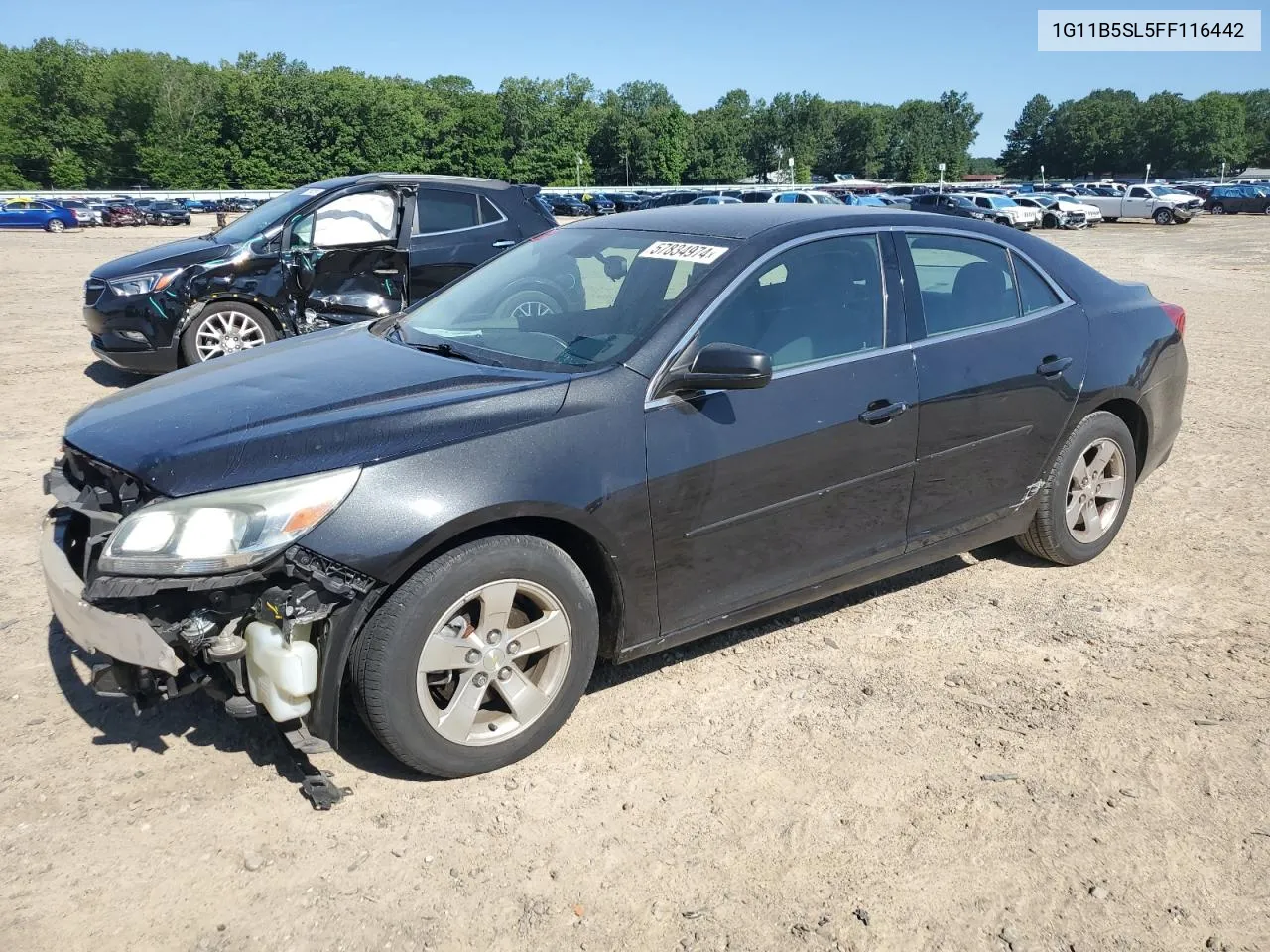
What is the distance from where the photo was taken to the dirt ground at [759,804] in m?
2.61

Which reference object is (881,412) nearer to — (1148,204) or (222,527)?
(222,527)

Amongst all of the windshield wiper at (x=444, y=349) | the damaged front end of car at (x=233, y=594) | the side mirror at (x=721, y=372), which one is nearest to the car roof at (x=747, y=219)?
the side mirror at (x=721, y=372)

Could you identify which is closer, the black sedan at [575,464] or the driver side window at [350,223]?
the black sedan at [575,464]

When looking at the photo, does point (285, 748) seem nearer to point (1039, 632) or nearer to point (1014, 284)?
point (1039, 632)

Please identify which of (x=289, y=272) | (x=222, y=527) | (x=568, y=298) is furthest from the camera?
(x=289, y=272)

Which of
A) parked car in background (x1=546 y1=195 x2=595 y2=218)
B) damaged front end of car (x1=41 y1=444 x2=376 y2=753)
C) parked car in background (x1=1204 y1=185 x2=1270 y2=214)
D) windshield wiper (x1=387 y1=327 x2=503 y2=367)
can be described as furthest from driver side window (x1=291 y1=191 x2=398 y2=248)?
parked car in background (x1=1204 y1=185 x2=1270 y2=214)

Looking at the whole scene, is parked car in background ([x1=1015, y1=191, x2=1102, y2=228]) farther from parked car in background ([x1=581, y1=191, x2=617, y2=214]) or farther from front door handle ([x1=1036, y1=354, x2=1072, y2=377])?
front door handle ([x1=1036, y1=354, x2=1072, y2=377])

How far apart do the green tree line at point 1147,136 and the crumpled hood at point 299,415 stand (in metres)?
145

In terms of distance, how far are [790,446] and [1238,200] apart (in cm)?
5967

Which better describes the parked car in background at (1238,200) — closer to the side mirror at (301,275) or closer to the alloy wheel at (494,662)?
the side mirror at (301,275)

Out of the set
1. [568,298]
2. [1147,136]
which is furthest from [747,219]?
[1147,136]

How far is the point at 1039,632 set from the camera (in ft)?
14.0

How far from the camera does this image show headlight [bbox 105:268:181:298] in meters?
8.35

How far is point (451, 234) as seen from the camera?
9234mm
